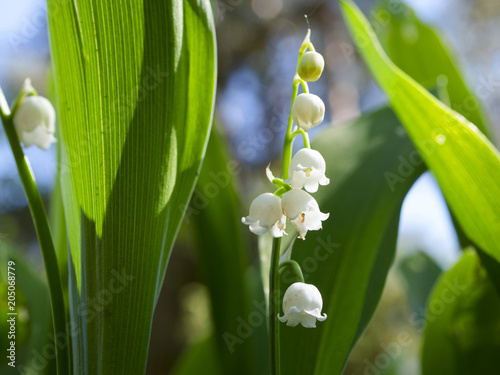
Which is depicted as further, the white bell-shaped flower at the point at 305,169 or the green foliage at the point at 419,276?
the green foliage at the point at 419,276

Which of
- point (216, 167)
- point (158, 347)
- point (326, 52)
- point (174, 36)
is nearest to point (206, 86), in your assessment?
point (174, 36)

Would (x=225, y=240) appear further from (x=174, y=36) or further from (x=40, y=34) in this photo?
(x=40, y=34)

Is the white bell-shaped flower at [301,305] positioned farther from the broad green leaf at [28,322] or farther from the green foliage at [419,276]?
the green foliage at [419,276]

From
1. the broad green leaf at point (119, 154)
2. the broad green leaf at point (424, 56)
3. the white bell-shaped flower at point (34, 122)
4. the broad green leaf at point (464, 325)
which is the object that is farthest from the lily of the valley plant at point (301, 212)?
the broad green leaf at point (424, 56)

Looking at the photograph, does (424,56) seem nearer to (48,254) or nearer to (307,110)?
(307,110)

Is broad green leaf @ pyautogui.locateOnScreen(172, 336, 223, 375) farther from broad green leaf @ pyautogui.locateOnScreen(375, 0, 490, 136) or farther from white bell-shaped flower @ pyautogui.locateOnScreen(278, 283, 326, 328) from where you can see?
broad green leaf @ pyautogui.locateOnScreen(375, 0, 490, 136)

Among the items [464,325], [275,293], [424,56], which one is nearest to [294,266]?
[275,293]

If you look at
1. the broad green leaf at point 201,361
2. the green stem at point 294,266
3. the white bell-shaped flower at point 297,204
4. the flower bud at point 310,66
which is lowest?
the green stem at point 294,266

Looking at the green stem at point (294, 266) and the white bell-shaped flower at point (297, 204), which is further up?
A: the white bell-shaped flower at point (297, 204)
